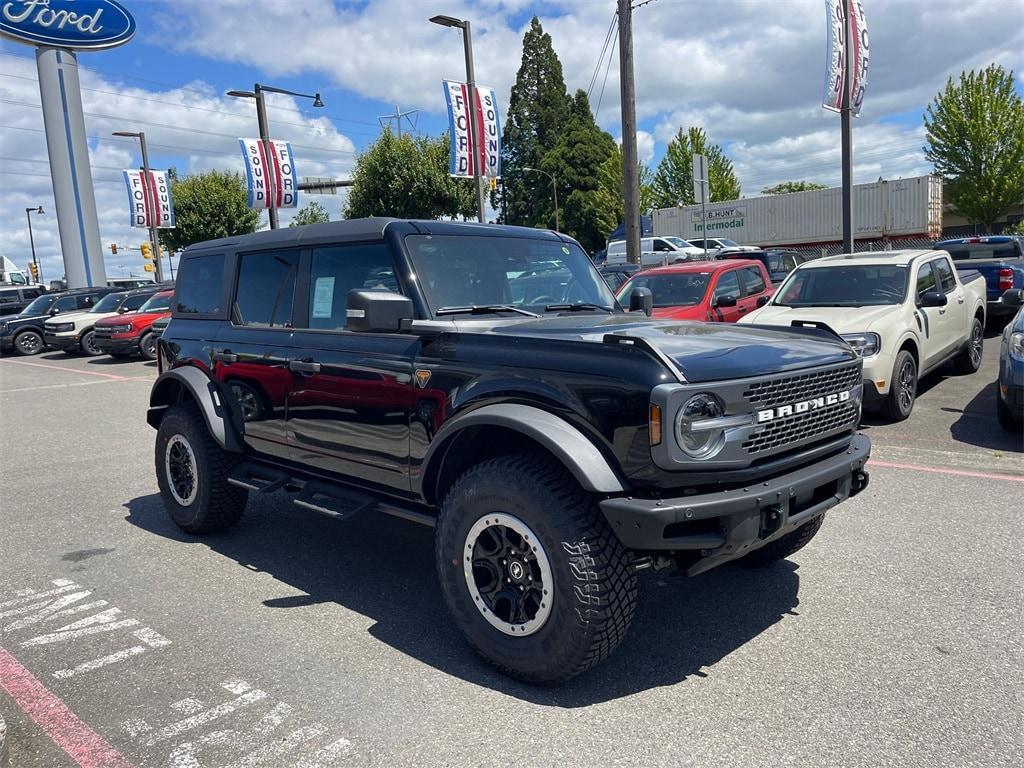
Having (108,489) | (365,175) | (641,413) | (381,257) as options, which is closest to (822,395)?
(641,413)

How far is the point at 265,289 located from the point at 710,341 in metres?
2.81

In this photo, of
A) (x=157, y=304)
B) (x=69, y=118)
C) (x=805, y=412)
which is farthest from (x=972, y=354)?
(x=69, y=118)

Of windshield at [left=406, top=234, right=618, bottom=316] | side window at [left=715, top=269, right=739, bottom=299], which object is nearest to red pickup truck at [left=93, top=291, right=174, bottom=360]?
side window at [left=715, top=269, right=739, bottom=299]

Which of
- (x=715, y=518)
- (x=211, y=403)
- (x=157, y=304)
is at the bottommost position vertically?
(x=715, y=518)

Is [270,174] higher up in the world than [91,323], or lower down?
higher up

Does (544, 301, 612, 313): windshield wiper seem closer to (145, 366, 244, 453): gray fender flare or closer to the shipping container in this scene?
(145, 366, 244, 453): gray fender flare

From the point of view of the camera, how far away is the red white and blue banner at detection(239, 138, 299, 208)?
22688 millimetres

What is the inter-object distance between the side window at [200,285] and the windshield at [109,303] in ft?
60.1

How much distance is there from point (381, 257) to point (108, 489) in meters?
4.18

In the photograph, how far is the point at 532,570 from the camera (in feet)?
10.6

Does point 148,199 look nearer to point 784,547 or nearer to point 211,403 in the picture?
point 211,403

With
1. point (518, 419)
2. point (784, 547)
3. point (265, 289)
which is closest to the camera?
point (518, 419)

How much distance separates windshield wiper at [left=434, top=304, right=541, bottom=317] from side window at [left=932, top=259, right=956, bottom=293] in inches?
285

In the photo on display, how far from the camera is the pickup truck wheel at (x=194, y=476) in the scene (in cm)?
514
